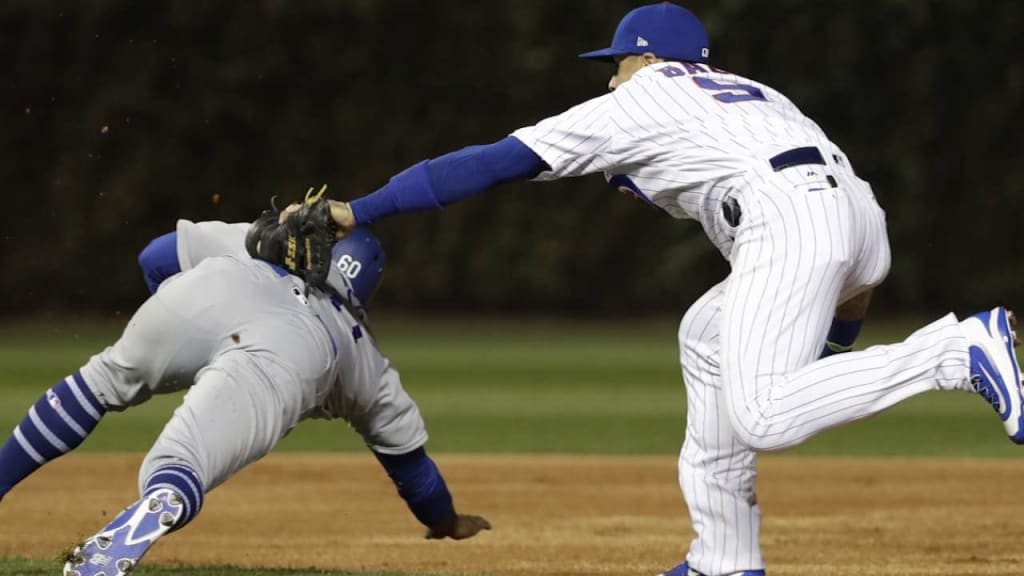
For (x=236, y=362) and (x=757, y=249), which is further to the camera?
(x=236, y=362)

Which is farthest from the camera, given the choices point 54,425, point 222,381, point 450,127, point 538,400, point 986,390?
point 450,127

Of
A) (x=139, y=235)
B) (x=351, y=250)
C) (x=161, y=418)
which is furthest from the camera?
(x=139, y=235)

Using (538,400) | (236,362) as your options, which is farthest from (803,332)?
(538,400)

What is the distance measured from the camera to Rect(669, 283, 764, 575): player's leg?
148 inches

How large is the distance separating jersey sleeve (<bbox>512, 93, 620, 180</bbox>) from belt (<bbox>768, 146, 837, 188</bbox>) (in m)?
0.36

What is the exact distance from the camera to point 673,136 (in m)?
3.53

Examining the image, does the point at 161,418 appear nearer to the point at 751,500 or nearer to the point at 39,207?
the point at 751,500

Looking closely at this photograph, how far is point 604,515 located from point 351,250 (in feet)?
7.22

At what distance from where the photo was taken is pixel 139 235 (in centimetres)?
1723

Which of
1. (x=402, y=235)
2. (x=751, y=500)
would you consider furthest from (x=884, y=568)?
(x=402, y=235)

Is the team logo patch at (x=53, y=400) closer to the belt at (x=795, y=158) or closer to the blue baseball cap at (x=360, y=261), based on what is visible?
the blue baseball cap at (x=360, y=261)

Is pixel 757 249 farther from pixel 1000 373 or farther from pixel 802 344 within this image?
pixel 1000 373

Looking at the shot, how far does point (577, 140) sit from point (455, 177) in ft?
0.94

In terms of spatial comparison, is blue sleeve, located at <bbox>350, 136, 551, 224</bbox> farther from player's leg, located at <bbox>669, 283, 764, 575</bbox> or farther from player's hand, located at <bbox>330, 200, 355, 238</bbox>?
player's leg, located at <bbox>669, 283, 764, 575</bbox>
